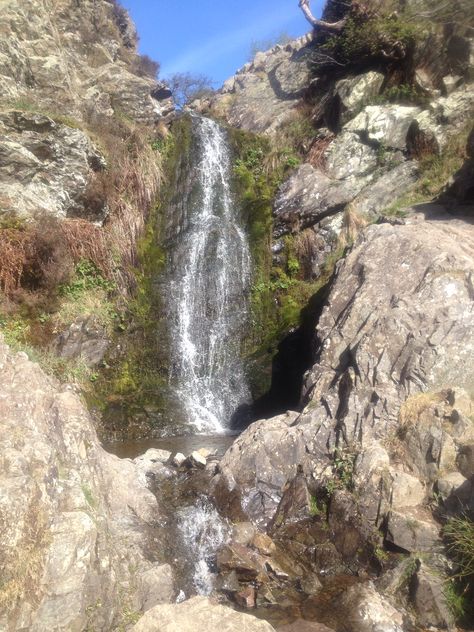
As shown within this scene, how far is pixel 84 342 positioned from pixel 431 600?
785cm

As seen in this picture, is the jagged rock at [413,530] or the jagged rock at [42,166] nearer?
the jagged rock at [413,530]

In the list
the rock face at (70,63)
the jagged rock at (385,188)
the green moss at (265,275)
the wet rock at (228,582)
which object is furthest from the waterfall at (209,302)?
the rock face at (70,63)

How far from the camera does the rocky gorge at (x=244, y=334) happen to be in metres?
4.41

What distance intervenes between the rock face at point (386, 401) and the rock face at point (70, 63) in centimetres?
1119

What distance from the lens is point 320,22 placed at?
52.7 ft

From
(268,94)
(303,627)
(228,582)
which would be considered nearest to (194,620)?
(303,627)

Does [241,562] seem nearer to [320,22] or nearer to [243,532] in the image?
[243,532]

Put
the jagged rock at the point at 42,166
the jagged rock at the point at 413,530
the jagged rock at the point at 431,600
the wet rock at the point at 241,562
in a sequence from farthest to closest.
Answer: the jagged rock at the point at 42,166 → the wet rock at the point at 241,562 → the jagged rock at the point at 413,530 → the jagged rock at the point at 431,600

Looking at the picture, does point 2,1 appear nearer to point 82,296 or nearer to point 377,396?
point 82,296

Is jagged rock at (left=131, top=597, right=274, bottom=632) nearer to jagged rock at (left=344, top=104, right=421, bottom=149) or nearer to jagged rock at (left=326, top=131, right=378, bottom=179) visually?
jagged rock at (left=326, top=131, right=378, bottom=179)

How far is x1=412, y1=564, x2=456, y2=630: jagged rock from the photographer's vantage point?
14.2 feet

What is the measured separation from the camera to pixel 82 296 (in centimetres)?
1113

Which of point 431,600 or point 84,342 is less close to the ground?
point 84,342

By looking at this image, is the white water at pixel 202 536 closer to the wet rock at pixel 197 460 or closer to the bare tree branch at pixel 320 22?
the wet rock at pixel 197 460
